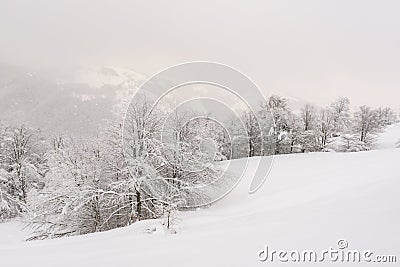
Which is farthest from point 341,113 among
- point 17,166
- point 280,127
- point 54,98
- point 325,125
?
point 54,98

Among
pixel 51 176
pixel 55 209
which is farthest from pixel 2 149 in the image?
pixel 55 209

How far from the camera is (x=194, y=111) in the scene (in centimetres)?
1454

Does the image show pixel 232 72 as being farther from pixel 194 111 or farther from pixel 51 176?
pixel 51 176

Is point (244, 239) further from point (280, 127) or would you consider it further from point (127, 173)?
point (280, 127)

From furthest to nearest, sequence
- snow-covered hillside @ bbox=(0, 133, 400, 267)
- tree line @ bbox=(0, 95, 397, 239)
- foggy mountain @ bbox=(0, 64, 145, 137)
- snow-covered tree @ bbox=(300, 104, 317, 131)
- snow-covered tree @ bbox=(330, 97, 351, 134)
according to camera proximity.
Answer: foggy mountain @ bbox=(0, 64, 145, 137) → snow-covered tree @ bbox=(330, 97, 351, 134) → snow-covered tree @ bbox=(300, 104, 317, 131) → tree line @ bbox=(0, 95, 397, 239) → snow-covered hillside @ bbox=(0, 133, 400, 267)

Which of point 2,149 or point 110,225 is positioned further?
point 2,149

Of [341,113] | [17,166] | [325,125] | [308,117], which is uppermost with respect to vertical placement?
[341,113]

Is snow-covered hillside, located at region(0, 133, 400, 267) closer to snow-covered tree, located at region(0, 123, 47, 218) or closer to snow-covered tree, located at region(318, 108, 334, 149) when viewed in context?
snow-covered tree, located at region(0, 123, 47, 218)

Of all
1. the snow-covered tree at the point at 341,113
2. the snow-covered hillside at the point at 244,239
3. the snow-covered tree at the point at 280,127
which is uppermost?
the snow-covered tree at the point at 341,113

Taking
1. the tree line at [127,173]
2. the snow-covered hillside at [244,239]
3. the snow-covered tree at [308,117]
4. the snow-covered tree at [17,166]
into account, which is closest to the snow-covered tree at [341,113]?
the snow-covered tree at [308,117]

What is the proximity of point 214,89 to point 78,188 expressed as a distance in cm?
907

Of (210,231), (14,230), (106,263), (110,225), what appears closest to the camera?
(106,263)

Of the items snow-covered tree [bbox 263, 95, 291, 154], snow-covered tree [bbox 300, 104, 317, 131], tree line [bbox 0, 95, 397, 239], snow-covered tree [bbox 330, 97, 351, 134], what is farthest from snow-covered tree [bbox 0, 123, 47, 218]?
snow-covered tree [bbox 330, 97, 351, 134]

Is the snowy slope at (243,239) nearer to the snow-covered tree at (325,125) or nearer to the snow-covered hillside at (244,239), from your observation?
the snow-covered hillside at (244,239)
